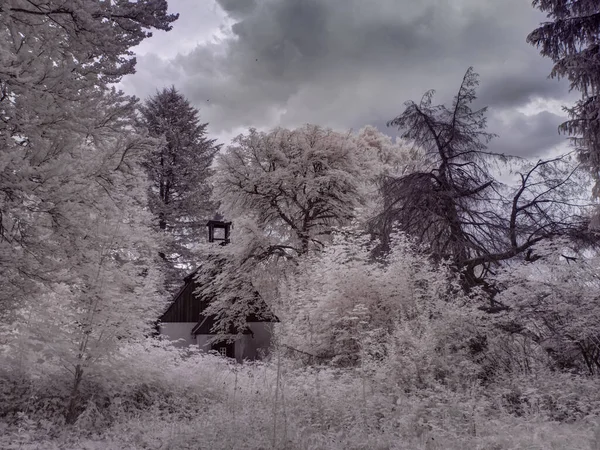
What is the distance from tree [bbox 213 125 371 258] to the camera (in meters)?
19.7

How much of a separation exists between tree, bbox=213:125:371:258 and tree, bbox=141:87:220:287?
5759mm

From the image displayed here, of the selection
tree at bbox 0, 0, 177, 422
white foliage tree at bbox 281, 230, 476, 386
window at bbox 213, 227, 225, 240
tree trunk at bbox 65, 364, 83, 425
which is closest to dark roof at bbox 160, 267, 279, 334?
window at bbox 213, 227, 225, 240

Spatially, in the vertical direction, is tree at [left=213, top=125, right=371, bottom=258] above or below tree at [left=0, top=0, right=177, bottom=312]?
above

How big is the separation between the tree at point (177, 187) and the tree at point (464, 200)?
552 inches

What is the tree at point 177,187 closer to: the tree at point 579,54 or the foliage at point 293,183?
the foliage at point 293,183

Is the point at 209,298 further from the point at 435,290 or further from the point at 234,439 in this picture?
the point at 234,439

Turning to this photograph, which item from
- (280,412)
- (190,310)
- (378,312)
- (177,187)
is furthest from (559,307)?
(177,187)

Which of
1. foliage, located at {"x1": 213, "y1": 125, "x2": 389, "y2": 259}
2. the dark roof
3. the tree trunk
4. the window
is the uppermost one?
foliage, located at {"x1": 213, "y1": 125, "x2": 389, "y2": 259}

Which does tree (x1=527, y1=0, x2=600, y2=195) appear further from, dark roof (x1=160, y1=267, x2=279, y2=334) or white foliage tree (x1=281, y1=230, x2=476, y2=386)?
dark roof (x1=160, y1=267, x2=279, y2=334)

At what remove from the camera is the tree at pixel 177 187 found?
2556cm

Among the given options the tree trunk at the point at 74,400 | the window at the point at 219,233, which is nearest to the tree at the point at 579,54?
the tree trunk at the point at 74,400

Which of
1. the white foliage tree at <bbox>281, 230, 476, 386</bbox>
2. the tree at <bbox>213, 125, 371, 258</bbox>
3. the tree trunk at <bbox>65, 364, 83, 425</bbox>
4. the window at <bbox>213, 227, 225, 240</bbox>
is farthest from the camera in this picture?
the window at <bbox>213, 227, 225, 240</bbox>

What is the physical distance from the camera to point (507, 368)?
10.1 metres

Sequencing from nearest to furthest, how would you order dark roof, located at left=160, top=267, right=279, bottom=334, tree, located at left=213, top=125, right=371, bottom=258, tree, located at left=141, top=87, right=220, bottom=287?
tree, located at left=213, top=125, right=371, bottom=258
dark roof, located at left=160, top=267, right=279, bottom=334
tree, located at left=141, top=87, right=220, bottom=287
